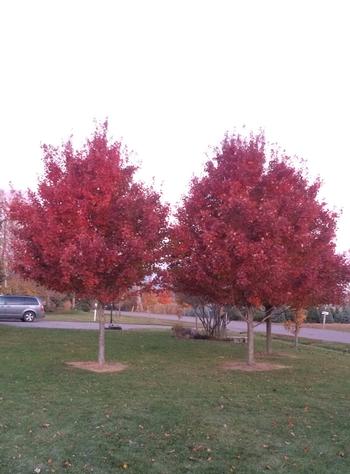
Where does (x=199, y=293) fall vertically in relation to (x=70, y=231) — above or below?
below

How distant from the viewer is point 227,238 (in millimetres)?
11531

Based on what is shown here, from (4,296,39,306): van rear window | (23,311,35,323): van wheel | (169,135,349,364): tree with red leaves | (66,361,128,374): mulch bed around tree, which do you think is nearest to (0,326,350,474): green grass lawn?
(66,361,128,374): mulch bed around tree

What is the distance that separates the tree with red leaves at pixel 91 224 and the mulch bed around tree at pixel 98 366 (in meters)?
0.26

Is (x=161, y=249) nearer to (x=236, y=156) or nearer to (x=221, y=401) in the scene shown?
(x=236, y=156)

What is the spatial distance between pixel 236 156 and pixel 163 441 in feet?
26.4

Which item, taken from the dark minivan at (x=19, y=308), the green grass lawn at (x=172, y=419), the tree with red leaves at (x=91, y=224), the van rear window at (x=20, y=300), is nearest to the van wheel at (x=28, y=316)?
the dark minivan at (x=19, y=308)

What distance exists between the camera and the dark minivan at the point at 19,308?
109 ft

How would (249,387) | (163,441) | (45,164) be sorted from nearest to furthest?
1. (163,441)
2. (249,387)
3. (45,164)

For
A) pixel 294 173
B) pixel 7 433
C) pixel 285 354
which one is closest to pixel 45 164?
pixel 294 173

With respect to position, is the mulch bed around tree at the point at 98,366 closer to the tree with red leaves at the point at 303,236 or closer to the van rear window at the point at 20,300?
the tree with red leaves at the point at 303,236

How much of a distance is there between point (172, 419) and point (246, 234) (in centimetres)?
537

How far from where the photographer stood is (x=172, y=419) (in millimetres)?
7430

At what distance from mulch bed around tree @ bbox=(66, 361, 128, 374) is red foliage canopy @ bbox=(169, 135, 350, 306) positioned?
2.53 meters

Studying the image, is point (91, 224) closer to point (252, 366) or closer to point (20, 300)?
point (252, 366)
